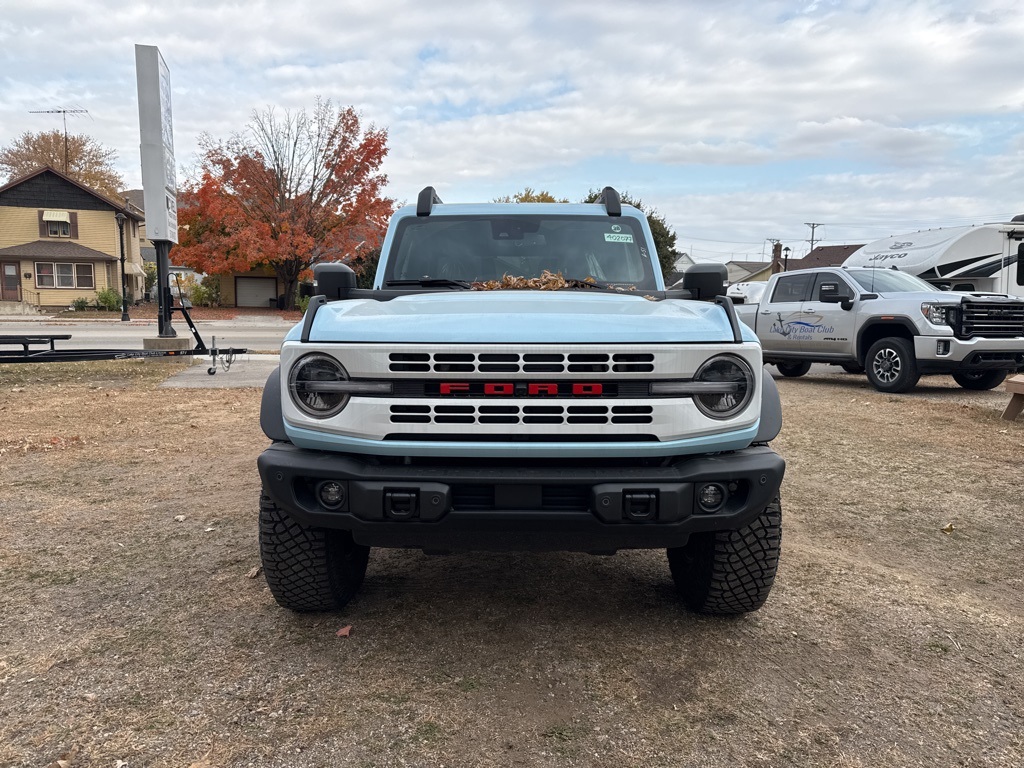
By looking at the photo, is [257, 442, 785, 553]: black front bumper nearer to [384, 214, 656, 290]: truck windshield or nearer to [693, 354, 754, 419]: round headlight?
[693, 354, 754, 419]: round headlight

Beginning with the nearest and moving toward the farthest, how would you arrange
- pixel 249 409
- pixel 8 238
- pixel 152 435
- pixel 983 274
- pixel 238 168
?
pixel 152 435 < pixel 249 409 < pixel 983 274 < pixel 238 168 < pixel 8 238

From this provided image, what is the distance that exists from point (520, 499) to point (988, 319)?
9877 mm

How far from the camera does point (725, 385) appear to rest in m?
2.74

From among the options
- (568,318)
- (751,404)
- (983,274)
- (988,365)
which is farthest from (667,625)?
(983,274)

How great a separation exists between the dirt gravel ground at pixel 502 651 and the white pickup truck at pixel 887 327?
5566 mm

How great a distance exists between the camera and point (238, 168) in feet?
115

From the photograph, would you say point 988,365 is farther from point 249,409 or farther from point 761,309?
point 249,409

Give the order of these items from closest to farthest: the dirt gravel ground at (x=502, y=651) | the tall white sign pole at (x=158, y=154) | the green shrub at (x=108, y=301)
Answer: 1. the dirt gravel ground at (x=502, y=651)
2. the tall white sign pole at (x=158, y=154)
3. the green shrub at (x=108, y=301)

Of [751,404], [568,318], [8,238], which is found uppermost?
[8,238]

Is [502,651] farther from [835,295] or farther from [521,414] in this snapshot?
[835,295]

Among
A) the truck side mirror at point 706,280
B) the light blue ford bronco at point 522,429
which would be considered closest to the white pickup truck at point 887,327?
the truck side mirror at point 706,280

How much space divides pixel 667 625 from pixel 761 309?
36.4 ft

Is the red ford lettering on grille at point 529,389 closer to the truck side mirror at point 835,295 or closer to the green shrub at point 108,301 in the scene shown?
the truck side mirror at point 835,295

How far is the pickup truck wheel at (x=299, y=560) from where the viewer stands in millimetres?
3037
